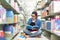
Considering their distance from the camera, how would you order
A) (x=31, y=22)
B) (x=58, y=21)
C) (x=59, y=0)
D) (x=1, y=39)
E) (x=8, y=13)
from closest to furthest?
(x=1, y=39) → (x=58, y=21) → (x=59, y=0) → (x=8, y=13) → (x=31, y=22)

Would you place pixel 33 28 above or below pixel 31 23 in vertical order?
below

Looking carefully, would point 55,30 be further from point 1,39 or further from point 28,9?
point 28,9

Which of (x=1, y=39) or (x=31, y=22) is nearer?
(x=1, y=39)

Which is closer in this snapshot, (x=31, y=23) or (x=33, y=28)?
(x=33, y=28)

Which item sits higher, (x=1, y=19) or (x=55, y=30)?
(x=1, y=19)

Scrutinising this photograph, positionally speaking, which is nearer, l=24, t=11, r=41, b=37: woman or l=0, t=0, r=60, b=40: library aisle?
l=0, t=0, r=60, b=40: library aisle

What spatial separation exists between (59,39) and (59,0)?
3.04 ft

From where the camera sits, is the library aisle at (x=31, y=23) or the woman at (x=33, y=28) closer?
the library aisle at (x=31, y=23)

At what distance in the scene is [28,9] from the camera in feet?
33.5

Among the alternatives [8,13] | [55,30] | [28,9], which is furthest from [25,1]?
[55,30]

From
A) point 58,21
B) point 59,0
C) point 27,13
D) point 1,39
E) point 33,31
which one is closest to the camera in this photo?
point 1,39

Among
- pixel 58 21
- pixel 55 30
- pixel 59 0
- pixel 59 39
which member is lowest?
pixel 59 39

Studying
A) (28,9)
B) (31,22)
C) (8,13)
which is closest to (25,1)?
(28,9)

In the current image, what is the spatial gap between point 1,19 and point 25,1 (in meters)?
7.90
